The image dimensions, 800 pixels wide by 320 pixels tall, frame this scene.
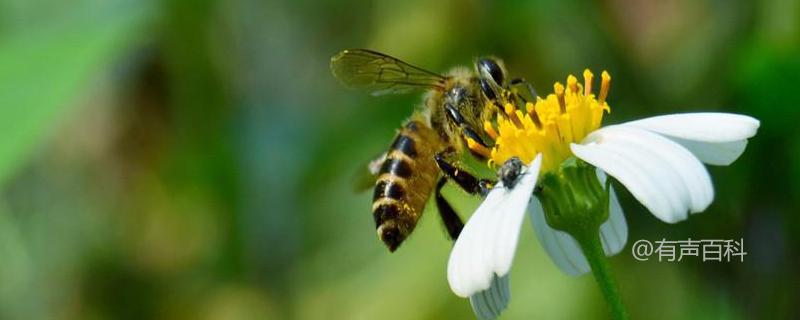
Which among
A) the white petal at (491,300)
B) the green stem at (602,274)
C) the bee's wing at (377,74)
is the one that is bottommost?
the green stem at (602,274)

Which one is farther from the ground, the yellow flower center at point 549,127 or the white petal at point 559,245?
the yellow flower center at point 549,127

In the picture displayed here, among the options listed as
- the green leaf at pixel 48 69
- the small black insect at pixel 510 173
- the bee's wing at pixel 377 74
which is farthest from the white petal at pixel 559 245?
the green leaf at pixel 48 69

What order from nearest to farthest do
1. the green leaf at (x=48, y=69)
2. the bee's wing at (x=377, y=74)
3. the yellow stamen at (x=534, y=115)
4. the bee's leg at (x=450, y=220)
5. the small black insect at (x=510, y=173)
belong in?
the small black insect at (x=510, y=173)
the yellow stamen at (x=534, y=115)
the bee's leg at (x=450, y=220)
the bee's wing at (x=377, y=74)
the green leaf at (x=48, y=69)

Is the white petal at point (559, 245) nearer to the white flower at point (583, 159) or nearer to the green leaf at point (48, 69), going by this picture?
the white flower at point (583, 159)

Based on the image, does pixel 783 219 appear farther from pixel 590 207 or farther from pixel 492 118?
pixel 590 207

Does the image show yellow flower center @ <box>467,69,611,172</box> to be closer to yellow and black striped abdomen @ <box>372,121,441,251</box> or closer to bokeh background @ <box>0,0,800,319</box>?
yellow and black striped abdomen @ <box>372,121,441,251</box>

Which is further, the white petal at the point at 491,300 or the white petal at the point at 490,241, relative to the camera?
the white petal at the point at 491,300

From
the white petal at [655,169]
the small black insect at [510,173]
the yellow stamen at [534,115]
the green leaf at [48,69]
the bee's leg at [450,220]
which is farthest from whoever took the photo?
the green leaf at [48,69]
